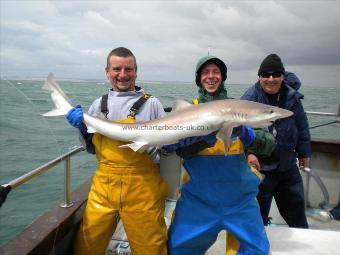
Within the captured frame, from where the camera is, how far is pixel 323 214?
5.45m

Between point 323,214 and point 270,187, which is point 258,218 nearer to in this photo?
point 270,187

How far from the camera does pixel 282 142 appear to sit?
12.8ft

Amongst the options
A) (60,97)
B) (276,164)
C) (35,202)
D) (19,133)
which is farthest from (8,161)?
(276,164)

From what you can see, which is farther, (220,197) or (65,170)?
(65,170)

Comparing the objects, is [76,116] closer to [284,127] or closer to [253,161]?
[253,161]

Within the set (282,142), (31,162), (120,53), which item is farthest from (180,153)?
(31,162)

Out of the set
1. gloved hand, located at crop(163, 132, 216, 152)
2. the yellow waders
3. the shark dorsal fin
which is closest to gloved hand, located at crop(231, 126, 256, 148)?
gloved hand, located at crop(163, 132, 216, 152)

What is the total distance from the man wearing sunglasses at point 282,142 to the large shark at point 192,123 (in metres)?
1.10

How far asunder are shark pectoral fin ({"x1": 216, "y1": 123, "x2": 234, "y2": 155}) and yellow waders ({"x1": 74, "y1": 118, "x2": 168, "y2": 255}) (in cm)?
88

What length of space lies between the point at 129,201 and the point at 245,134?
1224 mm

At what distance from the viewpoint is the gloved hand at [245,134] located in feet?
9.12

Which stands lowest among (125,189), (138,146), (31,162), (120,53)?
(31,162)

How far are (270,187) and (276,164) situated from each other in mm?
297

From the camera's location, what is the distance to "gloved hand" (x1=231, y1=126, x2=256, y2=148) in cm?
278
